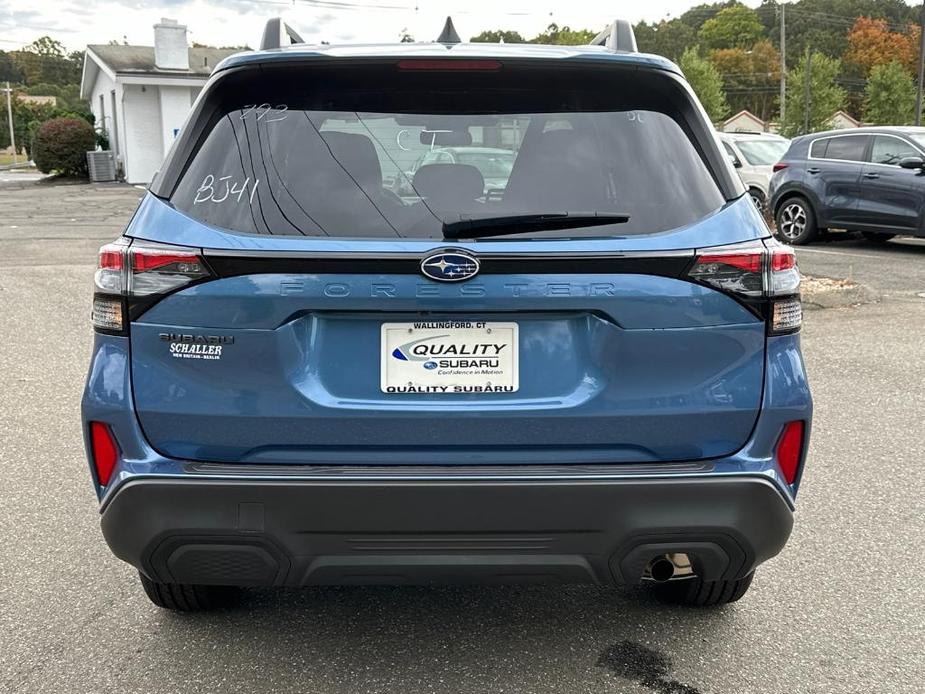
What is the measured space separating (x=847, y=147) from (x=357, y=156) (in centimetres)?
1293

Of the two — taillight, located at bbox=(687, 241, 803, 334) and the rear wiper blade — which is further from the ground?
the rear wiper blade

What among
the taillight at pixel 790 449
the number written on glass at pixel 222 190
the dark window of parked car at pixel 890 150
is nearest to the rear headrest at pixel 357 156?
the number written on glass at pixel 222 190

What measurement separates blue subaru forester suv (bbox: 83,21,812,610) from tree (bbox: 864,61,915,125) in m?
77.5

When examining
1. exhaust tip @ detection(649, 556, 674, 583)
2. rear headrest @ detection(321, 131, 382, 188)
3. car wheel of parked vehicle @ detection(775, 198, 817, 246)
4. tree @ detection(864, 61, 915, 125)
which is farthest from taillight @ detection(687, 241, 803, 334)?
tree @ detection(864, 61, 915, 125)

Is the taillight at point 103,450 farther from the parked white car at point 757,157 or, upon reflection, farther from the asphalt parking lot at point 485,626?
the parked white car at point 757,157

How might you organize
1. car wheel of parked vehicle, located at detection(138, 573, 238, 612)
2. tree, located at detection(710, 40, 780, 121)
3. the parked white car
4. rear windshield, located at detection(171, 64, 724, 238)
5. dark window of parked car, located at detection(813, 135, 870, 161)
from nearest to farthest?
rear windshield, located at detection(171, 64, 724, 238) → car wheel of parked vehicle, located at detection(138, 573, 238, 612) → dark window of parked car, located at detection(813, 135, 870, 161) → the parked white car → tree, located at detection(710, 40, 780, 121)

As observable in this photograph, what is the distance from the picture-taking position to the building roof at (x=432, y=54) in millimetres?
2645

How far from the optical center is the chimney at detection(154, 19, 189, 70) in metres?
34.2

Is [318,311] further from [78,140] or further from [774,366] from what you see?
[78,140]

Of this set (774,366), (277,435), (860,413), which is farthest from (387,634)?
(860,413)

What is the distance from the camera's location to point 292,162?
2600 mm

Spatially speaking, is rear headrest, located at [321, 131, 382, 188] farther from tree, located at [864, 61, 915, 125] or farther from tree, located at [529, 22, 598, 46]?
tree, located at [529, 22, 598, 46]

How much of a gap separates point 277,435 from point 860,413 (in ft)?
14.8

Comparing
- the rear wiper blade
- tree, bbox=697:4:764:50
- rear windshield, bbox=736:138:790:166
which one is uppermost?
tree, bbox=697:4:764:50
